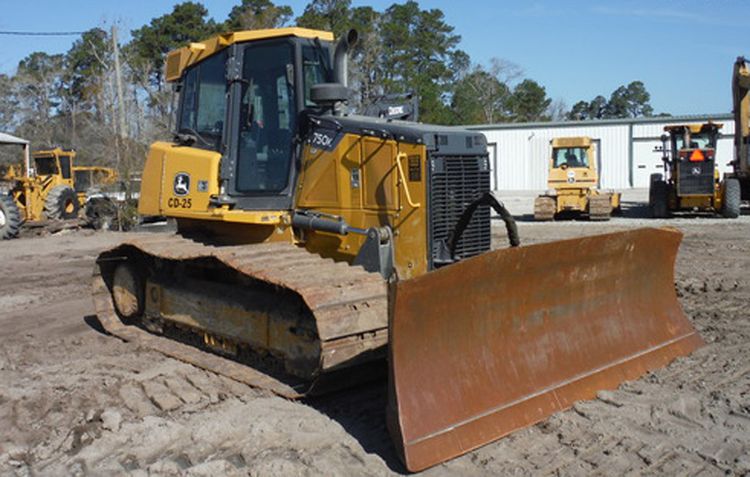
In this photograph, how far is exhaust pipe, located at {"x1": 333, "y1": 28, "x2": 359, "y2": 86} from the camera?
621 centimetres

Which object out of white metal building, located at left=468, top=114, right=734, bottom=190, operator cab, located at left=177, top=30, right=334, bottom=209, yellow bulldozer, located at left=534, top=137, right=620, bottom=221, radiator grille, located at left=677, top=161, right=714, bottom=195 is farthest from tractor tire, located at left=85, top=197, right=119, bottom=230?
white metal building, located at left=468, top=114, right=734, bottom=190

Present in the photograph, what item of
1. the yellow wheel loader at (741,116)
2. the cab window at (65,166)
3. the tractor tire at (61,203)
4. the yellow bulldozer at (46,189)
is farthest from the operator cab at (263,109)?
the cab window at (65,166)

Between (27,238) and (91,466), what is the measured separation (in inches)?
706

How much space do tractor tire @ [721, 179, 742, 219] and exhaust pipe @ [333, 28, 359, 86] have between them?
1652 cm

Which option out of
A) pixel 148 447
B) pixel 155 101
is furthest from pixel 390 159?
pixel 155 101

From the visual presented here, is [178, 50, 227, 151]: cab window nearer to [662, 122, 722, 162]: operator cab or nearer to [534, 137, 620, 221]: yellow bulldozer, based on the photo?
[534, 137, 620, 221]: yellow bulldozer

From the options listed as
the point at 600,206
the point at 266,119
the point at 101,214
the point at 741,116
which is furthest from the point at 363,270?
the point at 741,116

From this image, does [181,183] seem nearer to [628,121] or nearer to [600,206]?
[600,206]

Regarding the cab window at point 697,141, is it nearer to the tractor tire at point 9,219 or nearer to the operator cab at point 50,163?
the operator cab at point 50,163

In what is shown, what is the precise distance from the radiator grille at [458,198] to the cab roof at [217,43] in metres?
1.65

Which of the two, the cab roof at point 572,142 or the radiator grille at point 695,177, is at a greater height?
the cab roof at point 572,142

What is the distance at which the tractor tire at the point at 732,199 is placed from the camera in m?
19.9

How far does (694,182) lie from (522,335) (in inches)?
663

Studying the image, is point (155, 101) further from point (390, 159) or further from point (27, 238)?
point (390, 159)
